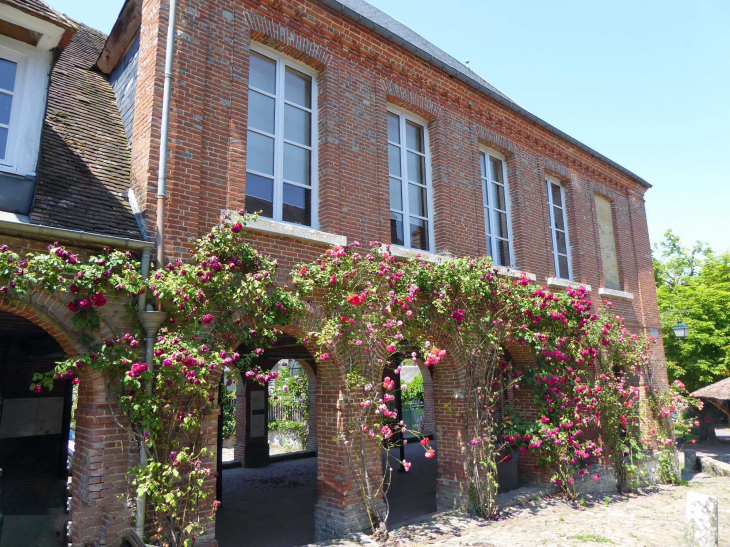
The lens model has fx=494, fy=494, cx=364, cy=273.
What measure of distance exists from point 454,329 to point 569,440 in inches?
123

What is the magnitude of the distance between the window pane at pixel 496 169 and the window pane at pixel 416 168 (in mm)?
2155

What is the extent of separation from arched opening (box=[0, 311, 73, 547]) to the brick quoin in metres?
4.95

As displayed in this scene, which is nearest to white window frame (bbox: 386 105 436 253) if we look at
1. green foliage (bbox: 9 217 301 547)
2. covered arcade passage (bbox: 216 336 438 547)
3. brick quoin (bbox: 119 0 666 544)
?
brick quoin (bbox: 119 0 666 544)

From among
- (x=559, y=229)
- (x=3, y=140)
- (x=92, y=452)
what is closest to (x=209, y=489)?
(x=92, y=452)

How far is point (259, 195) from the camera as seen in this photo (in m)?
6.43

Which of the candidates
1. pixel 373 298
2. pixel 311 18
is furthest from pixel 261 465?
pixel 311 18

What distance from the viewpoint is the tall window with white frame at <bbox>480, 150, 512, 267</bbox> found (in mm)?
9594

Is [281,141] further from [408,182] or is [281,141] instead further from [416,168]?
[416,168]

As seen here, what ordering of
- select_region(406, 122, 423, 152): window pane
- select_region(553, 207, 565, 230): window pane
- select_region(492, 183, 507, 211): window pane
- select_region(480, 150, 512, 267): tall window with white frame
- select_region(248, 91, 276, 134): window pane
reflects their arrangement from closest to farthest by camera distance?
1. select_region(248, 91, 276, 134): window pane
2. select_region(406, 122, 423, 152): window pane
3. select_region(480, 150, 512, 267): tall window with white frame
4. select_region(492, 183, 507, 211): window pane
5. select_region(553, 207, 565, 230): window pane

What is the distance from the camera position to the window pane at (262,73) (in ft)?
22.2

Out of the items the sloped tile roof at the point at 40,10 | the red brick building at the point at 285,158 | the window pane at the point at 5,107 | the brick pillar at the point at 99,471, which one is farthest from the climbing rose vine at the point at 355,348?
the sloped tile roof at the point at 40,10

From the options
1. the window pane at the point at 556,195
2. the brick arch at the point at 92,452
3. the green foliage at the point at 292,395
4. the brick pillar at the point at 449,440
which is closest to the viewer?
the brick arch at the point at 92,452

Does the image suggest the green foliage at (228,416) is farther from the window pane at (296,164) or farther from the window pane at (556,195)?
the window pane at (556,195)

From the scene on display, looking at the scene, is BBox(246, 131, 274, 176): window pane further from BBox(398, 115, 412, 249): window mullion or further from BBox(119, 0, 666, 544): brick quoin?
BBox(398, 115, 412, 249): window mullion
